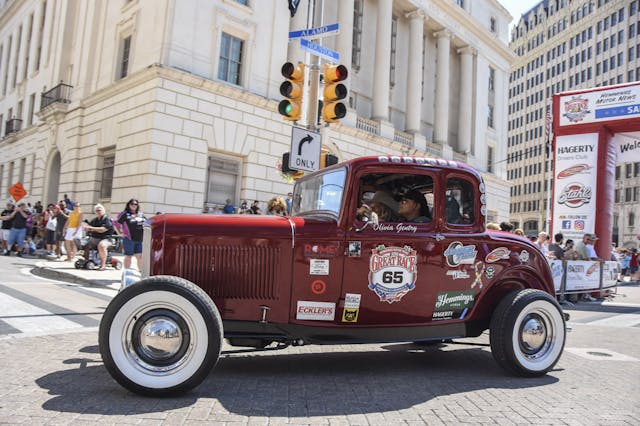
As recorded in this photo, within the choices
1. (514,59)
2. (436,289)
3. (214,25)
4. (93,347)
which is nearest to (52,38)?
(214,25)

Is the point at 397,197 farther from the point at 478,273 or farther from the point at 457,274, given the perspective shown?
the point at 478,273

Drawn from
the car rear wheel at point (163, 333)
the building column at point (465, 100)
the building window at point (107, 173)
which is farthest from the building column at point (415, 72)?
the car rear wheel at point (163, 333)

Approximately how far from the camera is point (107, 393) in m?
3.53

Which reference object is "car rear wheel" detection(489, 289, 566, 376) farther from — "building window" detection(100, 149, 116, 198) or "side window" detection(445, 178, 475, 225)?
"building window" detection(100, 149, 116, 198)

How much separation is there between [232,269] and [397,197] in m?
1.71

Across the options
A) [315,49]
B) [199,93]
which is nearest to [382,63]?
[199,93]

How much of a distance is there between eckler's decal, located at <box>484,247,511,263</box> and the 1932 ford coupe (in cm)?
2

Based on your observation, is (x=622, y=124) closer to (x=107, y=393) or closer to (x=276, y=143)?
(x=276, y=143)

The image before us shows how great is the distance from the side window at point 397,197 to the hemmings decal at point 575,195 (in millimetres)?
15494

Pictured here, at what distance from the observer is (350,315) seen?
4203 mm

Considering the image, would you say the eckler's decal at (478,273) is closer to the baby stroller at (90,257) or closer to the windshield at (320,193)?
the windshield at (320,193)

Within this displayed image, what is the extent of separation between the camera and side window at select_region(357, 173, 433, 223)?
4434 millimetres

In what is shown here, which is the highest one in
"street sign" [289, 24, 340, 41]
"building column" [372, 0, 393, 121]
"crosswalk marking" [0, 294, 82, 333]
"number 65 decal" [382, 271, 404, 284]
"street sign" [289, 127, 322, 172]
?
"building column" [372, 0, 393, 121]

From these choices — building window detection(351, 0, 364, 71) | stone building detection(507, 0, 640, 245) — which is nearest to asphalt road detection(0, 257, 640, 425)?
building window detection(351, 0, 364, 71)
